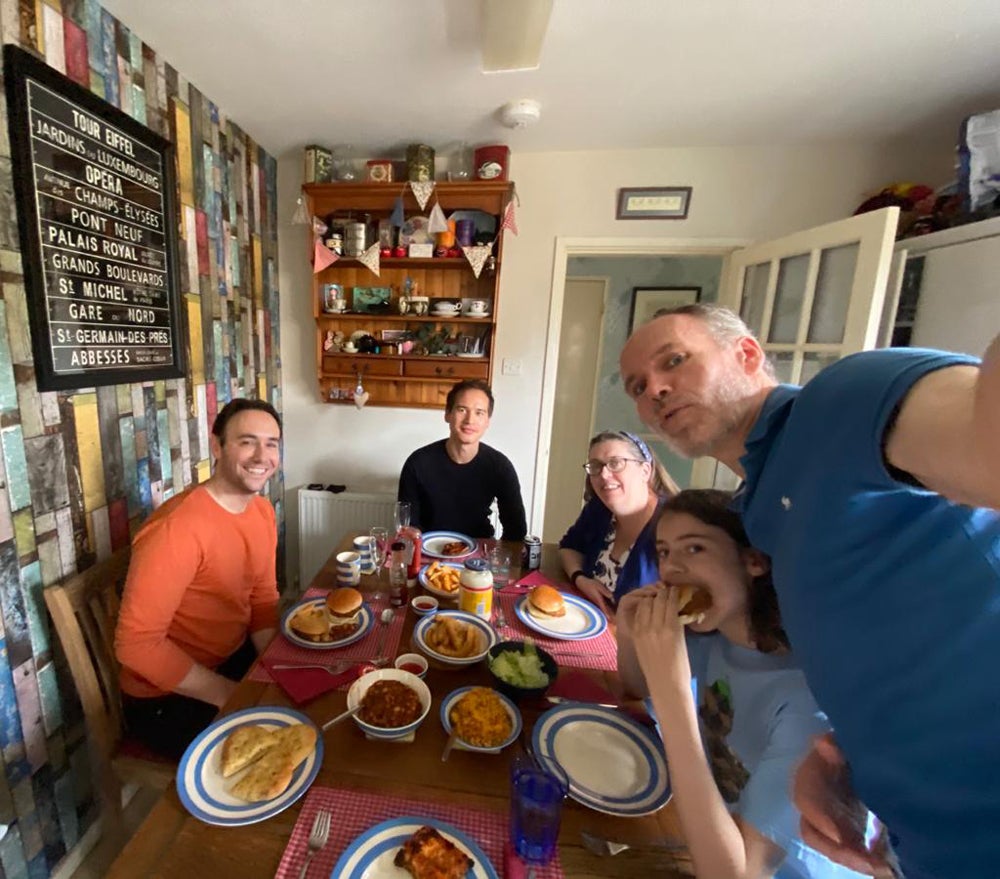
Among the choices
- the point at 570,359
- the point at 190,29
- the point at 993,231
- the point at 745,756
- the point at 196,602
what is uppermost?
the point at 190,29

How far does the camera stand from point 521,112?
1756 millimetres

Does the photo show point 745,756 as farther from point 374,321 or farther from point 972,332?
point 374,321

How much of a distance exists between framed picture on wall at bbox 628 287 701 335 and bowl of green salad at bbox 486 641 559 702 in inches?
111

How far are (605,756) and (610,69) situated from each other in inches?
80.9

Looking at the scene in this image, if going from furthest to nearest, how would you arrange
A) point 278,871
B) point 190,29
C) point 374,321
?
1. point 374,321
2. point 190,29
3. point 278,871

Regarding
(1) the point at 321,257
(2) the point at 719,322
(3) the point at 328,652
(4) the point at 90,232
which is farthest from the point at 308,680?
(1) the point at 321,257

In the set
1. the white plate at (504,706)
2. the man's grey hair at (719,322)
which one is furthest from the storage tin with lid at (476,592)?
the man's grey hair at (719,322)

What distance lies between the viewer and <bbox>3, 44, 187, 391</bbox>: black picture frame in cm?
111

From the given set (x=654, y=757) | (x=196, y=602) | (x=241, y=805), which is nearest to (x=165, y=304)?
(x=196, y=602)

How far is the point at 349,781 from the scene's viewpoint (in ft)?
2.28

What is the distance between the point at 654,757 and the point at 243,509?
1228mm

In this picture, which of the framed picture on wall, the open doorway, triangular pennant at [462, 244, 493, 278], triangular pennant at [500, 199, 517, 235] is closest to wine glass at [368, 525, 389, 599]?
triangular pennant at [462, 244, 493, 278]

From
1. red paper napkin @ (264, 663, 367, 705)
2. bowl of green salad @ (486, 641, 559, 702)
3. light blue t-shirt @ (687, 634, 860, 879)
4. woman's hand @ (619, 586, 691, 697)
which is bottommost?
red paper napkin @ (264, 663, 367, 705)

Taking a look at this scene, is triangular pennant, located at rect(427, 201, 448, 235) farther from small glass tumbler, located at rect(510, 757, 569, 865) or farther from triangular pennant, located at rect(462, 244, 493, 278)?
small glass tumbler, located at rect(510, 757, 569, 865)
